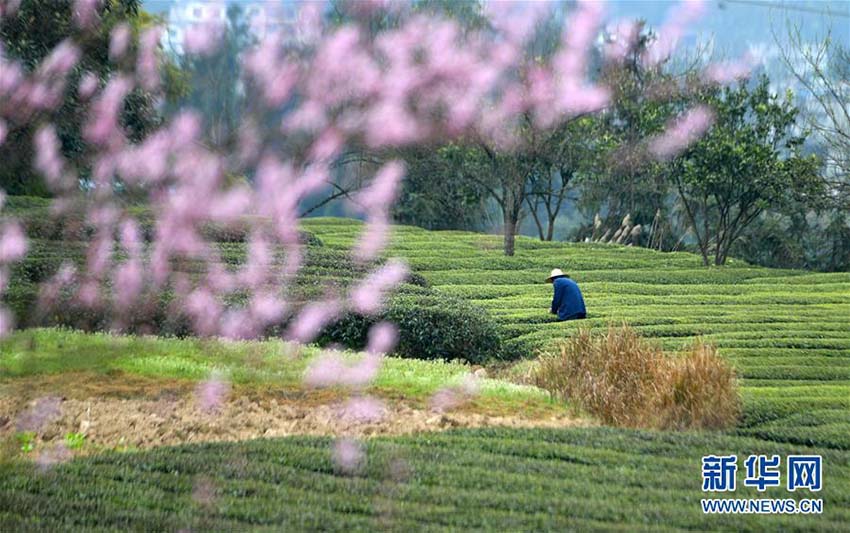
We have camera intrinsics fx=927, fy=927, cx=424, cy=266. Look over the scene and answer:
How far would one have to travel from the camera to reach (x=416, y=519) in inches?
130

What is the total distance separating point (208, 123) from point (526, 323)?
6.64 m

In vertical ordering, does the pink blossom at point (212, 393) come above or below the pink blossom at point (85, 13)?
below

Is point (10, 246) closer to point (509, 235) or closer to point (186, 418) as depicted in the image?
point (186, 418)

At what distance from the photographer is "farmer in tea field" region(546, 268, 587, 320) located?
28.2ft

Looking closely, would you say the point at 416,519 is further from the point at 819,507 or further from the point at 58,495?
the point at 819,507

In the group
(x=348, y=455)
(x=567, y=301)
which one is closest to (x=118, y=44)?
(x=348, y=455)

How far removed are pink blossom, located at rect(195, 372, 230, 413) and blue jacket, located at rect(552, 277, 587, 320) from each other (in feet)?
14.7

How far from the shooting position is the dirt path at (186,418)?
4.20m

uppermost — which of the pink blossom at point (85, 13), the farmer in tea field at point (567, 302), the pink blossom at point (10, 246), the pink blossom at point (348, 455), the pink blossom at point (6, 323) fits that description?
the pink blossom at point (85, 13)

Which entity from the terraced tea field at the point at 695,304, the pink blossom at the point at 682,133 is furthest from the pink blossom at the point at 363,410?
the pink blossom at the point at 682,133

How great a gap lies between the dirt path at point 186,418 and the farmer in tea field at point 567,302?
147 inches

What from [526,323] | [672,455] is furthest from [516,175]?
[672,455]

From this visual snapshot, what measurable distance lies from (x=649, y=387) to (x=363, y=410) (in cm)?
157

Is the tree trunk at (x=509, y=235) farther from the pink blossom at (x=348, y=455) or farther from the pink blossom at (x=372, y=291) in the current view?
the pink blossom at (x=348, y=455)
